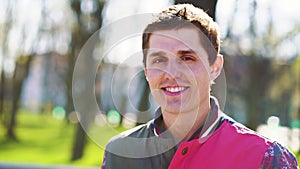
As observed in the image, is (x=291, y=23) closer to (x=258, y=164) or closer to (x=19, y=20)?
(x=19, y=20)

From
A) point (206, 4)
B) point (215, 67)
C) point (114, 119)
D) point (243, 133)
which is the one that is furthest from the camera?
point (114, 119)

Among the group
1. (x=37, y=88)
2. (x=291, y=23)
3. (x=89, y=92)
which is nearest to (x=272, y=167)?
(x=291, y=23)

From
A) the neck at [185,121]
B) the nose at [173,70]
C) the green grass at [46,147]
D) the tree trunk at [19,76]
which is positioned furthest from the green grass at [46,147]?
the nose at [173,70]

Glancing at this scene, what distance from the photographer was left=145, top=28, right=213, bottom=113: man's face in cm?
168

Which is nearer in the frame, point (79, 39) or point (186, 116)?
point (186, 116)

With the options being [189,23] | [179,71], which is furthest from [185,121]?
[189,23]

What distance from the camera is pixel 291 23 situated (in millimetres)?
10891

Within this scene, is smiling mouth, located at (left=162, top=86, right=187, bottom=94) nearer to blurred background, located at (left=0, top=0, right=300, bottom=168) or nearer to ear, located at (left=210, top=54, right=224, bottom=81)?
ear, located at (left=210, top=54, right=224, bottom=81)

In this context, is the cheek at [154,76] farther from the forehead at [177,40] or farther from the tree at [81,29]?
the tree at [81,29]

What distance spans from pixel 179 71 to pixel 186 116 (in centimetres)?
14

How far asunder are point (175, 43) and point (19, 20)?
14.6 metres

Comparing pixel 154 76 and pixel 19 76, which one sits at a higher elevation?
pixel 154 76

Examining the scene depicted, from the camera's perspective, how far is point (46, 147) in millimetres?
18125

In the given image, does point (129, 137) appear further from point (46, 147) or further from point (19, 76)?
point (46, 147)
